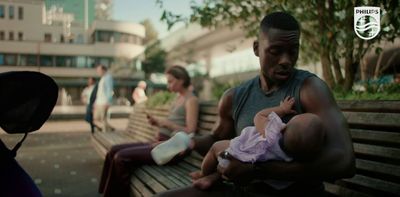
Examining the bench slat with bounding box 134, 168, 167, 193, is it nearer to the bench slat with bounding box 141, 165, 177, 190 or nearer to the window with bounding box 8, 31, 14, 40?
the bench slat with bounding box 141, 165, 177, 190

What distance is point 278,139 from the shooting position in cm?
176

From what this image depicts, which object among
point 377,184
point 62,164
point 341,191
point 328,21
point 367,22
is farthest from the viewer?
point 62,164

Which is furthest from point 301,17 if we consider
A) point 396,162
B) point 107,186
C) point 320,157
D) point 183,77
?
point 320,157

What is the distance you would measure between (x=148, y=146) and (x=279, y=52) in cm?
248

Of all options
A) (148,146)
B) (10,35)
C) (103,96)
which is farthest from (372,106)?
(103,96)

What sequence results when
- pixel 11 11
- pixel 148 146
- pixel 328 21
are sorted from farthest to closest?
pixel 11 11, pixel 328 21, pixel 148 146

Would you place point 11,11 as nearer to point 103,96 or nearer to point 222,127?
point 222,127

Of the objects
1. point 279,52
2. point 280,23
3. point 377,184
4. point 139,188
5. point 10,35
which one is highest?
point 10,35

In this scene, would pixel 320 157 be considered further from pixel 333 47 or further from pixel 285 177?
pixel 333 47

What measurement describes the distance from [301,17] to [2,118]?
16.2 feet

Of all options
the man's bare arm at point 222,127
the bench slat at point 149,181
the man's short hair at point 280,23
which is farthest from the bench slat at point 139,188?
the man's short hair at point 280,23

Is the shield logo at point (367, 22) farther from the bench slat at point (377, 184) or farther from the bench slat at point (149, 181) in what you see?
the bench slat at point (149, 181)

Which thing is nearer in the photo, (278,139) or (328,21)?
(278,139)

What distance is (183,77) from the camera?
472 centimetres
